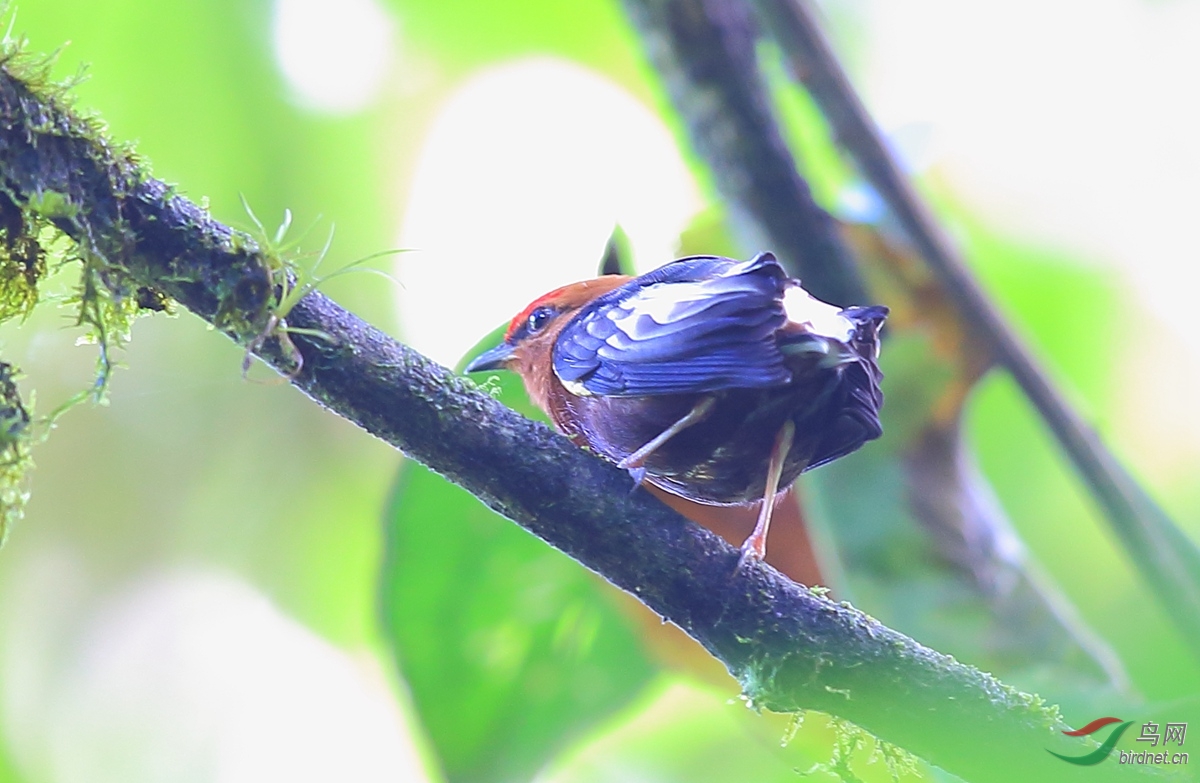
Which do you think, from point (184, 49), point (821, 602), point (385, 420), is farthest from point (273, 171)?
point (821, 602)

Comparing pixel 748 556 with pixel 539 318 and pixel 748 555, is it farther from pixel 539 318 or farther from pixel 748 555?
pixel 539 318

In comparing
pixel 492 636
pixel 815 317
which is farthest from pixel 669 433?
pixel 492 636

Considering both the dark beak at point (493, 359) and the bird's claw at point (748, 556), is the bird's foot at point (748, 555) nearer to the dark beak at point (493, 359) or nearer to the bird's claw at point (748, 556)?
the bird's claw at point (748, 556)

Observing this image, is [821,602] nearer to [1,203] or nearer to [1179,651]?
[1,203]

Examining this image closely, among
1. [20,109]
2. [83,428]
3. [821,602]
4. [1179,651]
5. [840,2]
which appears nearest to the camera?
[20,109]

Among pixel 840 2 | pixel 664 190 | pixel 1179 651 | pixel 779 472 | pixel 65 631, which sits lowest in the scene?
pixel 65 631

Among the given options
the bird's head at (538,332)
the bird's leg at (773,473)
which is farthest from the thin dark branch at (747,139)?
the bird's leg at (773,473)
